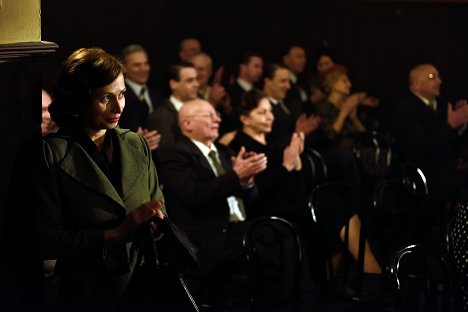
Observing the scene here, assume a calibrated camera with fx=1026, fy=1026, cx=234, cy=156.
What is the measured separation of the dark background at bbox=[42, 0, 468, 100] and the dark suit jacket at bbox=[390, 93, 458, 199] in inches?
77.3

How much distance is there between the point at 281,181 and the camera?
6.20m

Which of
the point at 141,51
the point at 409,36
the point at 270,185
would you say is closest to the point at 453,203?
the point at 270,185

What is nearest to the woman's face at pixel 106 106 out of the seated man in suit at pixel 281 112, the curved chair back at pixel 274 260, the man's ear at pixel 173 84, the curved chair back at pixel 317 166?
the curved chair back at pixel 274 260

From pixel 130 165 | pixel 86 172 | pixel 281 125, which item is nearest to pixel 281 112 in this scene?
pixel 281 125

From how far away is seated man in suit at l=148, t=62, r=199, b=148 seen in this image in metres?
6.89

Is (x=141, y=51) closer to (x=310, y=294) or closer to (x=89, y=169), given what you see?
(x=310, y=294)

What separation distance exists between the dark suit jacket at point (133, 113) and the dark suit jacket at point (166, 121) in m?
0.08

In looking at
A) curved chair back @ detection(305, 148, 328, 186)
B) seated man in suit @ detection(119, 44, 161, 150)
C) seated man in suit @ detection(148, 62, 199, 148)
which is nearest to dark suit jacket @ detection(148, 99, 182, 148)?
seated man in suit @ detection(148, 62, 199, 148)

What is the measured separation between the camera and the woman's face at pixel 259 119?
6.27 m

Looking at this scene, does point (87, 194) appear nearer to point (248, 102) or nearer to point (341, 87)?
point (248, 102)

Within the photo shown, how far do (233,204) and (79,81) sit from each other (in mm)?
2900

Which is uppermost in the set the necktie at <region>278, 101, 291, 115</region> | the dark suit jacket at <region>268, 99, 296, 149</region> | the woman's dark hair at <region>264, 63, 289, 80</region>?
the woman's dark hair at <region>264, 63, 289, 80</region>

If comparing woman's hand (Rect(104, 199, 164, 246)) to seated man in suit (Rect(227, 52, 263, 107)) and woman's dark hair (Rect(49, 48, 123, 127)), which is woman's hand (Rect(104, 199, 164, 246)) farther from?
seated man in suit (Rect(227, 52, 263, 107))

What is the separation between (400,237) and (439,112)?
180 cm
